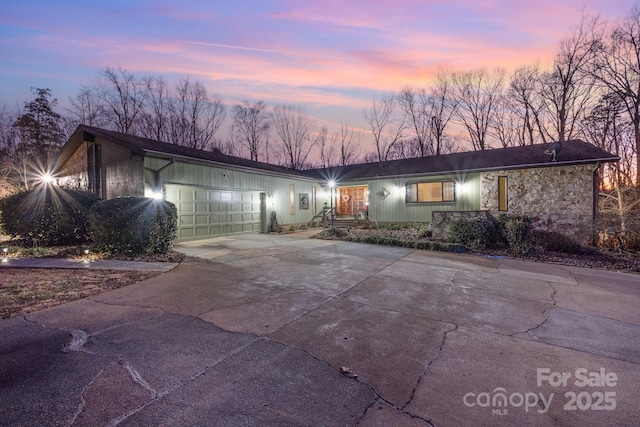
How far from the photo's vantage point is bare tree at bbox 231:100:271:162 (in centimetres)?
3188

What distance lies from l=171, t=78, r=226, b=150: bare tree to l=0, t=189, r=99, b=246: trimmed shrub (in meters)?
18.7

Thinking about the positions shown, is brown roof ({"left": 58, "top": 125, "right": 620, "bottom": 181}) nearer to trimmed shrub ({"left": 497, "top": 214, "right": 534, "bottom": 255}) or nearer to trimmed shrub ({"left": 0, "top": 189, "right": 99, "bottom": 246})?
trimmed shrub ({"left": 0, "top": 189, "right": 99, "bottom": 246})

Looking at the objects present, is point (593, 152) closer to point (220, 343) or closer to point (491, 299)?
point (491, 299)

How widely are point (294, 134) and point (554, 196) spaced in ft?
83.3

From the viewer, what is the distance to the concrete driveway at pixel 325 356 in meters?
2.11

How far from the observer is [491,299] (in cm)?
483

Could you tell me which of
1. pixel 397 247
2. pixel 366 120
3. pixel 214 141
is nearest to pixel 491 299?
pixel 397 247

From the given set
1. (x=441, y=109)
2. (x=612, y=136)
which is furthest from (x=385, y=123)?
(x=612, y=136)

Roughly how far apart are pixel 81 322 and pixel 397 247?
28.6ft

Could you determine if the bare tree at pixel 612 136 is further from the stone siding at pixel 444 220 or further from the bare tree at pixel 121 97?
the bare tree at pixel 121 97

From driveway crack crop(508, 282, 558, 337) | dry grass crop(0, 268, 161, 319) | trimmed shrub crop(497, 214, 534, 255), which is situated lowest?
driveway crack crop(508, 282, 558, 337)

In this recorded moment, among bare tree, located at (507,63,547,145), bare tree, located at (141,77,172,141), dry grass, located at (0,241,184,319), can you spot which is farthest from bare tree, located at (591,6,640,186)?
bare tree, located at (141,77,172,141)

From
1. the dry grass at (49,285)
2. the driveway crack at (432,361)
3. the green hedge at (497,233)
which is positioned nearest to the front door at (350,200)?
the green hedge at (497,233)

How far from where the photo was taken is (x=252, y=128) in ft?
106
